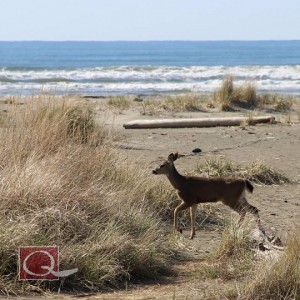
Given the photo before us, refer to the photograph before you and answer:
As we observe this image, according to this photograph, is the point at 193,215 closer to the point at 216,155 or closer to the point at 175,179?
the point at 175,179

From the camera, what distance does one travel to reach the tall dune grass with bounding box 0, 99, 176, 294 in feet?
25.9

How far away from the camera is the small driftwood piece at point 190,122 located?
57.4 feet

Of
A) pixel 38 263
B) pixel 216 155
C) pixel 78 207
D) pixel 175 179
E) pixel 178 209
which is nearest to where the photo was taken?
pixel 38 263

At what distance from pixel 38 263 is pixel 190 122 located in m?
10.3

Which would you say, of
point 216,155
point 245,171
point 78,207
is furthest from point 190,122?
point 78,207

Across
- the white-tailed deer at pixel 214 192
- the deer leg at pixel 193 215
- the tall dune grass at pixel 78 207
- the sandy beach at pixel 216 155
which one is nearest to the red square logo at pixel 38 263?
the tall dune grass at pixel 78 207

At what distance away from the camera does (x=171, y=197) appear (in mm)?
10812

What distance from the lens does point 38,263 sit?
7.79 m

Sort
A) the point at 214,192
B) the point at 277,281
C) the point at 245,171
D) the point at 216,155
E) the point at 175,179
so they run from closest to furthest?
the point at 277,281 < the point at 214,192 < the point at 175,179 < the point at 245,171 < the point at 216,155

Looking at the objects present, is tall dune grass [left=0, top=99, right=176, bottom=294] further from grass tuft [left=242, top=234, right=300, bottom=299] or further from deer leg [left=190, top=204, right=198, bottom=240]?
grass tuft [left=242, top=234, right=300, bottom=299]

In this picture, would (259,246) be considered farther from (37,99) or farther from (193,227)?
(37,99)

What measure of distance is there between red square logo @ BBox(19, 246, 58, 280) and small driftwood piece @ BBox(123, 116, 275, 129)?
9.62 m

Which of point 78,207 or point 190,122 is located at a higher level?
point 78,207

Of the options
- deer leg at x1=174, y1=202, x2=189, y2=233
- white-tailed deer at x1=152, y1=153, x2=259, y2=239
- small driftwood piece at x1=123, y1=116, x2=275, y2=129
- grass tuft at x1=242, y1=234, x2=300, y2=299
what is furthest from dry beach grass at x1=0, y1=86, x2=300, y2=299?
small driftwood piece at x1=123, y1=116, x2=275, y2=129
